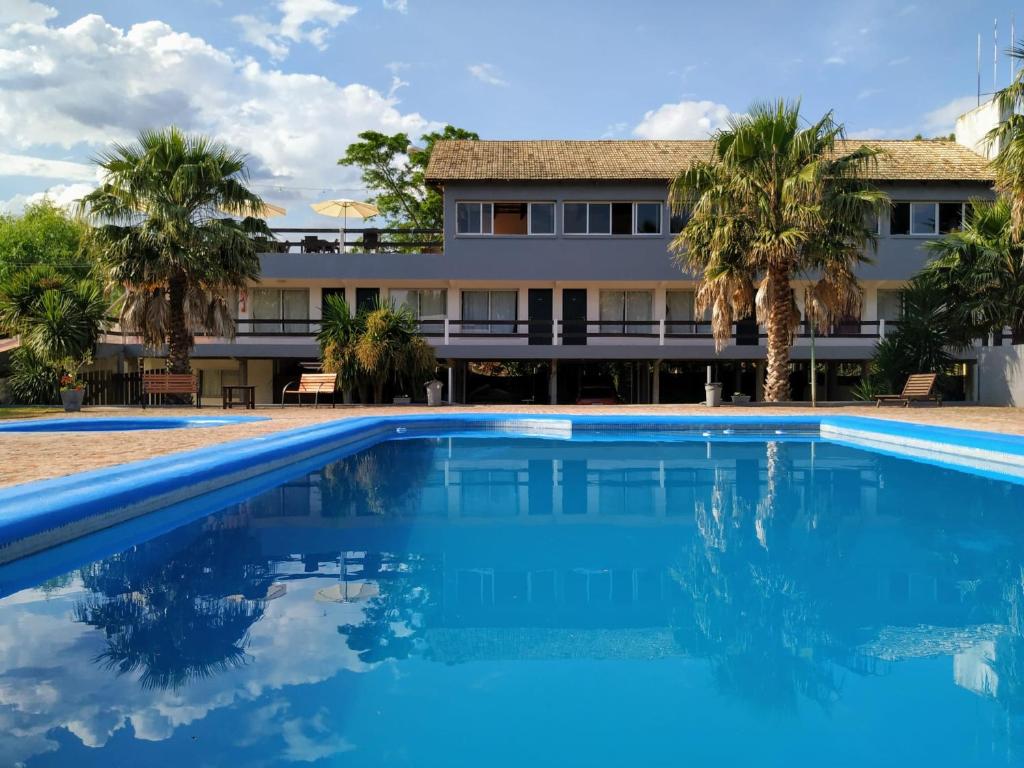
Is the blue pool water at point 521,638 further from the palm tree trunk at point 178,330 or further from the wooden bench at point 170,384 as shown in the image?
the palm tree trunk at point 178,330

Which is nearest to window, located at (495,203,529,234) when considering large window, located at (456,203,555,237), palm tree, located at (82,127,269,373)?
large window, located at (456,203,555,237)

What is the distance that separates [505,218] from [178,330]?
35.2 ft

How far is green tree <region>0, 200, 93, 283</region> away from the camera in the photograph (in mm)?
52062

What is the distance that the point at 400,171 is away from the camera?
41562mm

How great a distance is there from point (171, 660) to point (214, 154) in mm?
20000

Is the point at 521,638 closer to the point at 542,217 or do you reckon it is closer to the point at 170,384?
the point at 170,384

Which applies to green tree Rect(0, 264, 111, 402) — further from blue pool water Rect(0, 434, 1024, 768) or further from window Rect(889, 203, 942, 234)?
window Rect(889, 203, 942, 234)

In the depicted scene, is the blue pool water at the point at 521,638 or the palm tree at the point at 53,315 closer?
the blue pool water at the point at 521,638

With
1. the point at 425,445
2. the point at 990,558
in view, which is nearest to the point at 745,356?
the point at 425,445

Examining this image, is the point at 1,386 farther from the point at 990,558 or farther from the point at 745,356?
the point at 990,558

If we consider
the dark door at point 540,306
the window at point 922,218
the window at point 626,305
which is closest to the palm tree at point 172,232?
the dark door at point 540,306

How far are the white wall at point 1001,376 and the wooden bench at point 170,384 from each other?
2257cm

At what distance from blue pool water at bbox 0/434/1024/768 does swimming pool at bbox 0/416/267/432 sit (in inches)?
375

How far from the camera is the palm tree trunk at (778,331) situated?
2016cm
